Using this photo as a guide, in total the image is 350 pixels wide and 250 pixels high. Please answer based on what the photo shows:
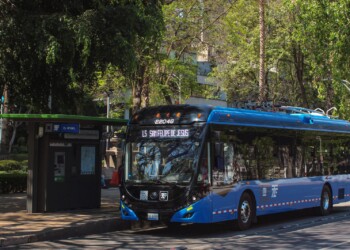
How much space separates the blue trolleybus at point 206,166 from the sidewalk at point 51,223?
1.12 meters

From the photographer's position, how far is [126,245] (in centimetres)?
1103

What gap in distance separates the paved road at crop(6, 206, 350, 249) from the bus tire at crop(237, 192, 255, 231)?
230 mm

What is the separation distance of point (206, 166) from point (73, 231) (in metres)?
3.61

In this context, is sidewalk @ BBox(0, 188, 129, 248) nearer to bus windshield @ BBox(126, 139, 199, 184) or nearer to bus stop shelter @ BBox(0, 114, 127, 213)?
bus stop shelter @ BBox(0, 114, 127, 213)

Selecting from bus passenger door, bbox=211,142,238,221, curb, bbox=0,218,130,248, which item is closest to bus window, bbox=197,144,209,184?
bus passenger door, bbox=211,142,238,221

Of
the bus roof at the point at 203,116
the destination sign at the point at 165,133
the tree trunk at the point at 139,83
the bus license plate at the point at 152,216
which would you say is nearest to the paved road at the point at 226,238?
the bus license plate at the point at 152,216

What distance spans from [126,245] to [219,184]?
2.77 meters

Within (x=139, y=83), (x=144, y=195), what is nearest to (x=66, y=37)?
(x=144, y=195)

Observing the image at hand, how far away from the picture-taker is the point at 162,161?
12227 mm

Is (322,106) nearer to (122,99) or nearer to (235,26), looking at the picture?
(235,26)

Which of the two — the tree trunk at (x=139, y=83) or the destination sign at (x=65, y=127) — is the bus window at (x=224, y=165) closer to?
the destination sign at (x=65, y=127)

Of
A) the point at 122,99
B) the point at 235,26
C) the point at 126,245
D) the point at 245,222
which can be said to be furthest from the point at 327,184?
the point at 122,99

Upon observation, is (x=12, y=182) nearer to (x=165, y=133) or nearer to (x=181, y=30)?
(x=165, y=133)

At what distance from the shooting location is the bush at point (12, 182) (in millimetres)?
20348
